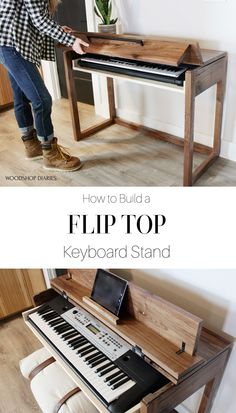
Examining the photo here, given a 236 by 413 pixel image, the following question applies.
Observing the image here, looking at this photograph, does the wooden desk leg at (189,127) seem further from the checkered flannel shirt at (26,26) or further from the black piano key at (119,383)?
the black piano key at (119,383)

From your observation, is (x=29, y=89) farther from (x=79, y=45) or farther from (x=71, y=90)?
(x=71, y=90)

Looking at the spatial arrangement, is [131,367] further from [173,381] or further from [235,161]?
[235,161]

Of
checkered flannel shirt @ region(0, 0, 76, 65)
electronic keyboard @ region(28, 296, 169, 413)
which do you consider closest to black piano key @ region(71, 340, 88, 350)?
electronic keyboard @ region(28, 296, 169, 413)

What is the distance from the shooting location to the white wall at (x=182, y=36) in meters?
2.10

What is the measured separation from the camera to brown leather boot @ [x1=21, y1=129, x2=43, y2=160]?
97.3 inches

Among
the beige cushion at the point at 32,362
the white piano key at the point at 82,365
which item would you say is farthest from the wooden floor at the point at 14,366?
the white piano key at the point at 82,365

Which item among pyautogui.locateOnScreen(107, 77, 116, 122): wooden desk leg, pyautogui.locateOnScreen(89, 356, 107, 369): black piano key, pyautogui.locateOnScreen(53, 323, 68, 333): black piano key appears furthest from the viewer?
pyautogui.locateOnScreen(107, 77, 116, 122): wooden desk leg

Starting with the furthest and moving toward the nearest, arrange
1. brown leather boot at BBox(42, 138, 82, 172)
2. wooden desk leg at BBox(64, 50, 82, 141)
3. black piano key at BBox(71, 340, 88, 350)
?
A: wooden desk leg at BBox(64, 50, 82, 141)
brown leather boot at BBox(42, 138, 82, 172)
black piano key at BBox(71, 340, 88, 350)

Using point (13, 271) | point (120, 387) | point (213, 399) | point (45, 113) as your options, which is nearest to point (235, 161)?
point (45, 113)

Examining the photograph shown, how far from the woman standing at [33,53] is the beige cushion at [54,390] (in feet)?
3.70

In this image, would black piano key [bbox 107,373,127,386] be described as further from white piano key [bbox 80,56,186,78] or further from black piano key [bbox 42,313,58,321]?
white piano key [bbox 80,56,186,78]

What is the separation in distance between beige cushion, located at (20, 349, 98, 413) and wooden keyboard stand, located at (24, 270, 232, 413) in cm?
16

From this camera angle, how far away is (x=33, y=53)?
6.66 feet

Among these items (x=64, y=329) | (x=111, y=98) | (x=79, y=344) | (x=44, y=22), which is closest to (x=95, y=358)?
(x=79, y=344)
